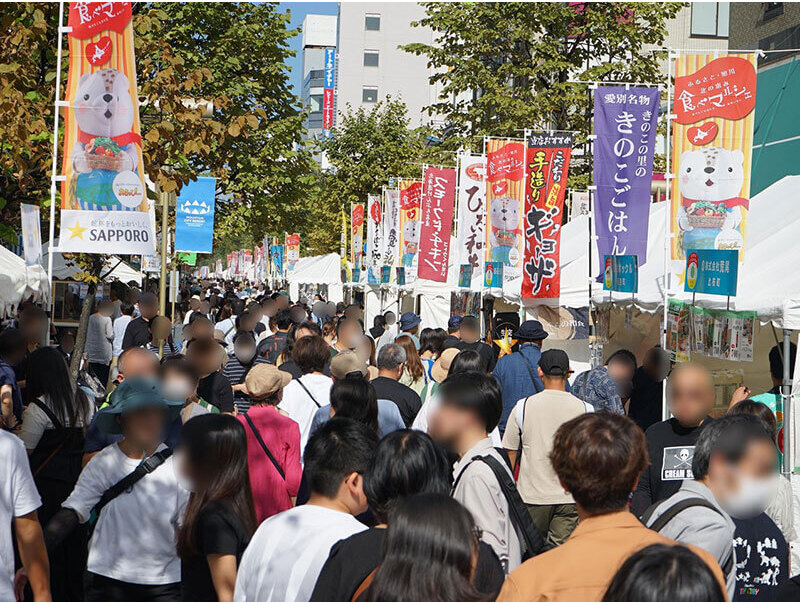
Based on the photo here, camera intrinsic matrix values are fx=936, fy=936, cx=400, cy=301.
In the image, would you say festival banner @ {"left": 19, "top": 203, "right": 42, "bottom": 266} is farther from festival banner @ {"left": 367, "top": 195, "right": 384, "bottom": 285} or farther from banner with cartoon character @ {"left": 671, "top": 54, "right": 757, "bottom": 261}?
festival banner @ {"left": 367, "top": 195, "right": 384, "bottom": 285}

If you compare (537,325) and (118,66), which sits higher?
(118,66)

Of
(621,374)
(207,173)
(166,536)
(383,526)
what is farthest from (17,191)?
(207,173)

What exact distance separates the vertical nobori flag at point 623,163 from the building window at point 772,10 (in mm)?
10194

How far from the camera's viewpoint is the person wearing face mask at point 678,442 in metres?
5.15

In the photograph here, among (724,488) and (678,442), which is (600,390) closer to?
(678,442)

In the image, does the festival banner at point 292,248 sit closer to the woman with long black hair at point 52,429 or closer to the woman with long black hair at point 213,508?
the woman with long black hair at point 52,429

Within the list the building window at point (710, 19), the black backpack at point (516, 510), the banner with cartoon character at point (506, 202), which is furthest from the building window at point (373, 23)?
the black backpack at point (516, 510)

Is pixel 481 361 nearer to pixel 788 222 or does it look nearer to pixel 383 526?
pixel 383 526

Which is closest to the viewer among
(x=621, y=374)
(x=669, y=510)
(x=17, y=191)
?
(x=669, y=510)

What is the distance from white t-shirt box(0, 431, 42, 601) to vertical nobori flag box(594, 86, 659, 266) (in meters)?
9.66

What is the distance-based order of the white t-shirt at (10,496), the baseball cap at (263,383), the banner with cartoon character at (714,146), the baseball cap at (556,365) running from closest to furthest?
the white t-shirt at (10,496) < the baseball cap at (263,383) < the baseball cap at (556,365) < the banner with cartoon character at (714,146)

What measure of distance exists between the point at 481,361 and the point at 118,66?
3877mm

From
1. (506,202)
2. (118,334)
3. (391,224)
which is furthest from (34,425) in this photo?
(391,224)

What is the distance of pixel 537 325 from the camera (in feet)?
28.9
